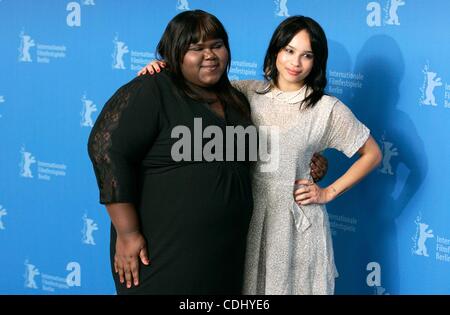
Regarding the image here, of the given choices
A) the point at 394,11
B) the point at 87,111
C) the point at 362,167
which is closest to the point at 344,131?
the point at 362,167

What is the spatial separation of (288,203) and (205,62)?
19.3 inches

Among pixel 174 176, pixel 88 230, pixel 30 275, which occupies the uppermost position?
pixel 174 176

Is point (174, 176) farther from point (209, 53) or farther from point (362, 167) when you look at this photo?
point (362, 167)

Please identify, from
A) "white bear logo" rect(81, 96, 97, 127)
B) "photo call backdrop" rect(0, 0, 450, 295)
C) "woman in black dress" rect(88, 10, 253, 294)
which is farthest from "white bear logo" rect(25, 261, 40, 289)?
"woman in black dress" rect(88, 10, 253, 294)

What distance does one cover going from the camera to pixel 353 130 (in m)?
2.19

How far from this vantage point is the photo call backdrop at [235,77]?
97.7 inches

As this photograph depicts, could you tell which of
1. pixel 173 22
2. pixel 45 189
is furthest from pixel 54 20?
pixel 173 22

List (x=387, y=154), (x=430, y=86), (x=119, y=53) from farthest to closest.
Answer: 1. (x=119, y=53)
2. (x=387, y=154)
3. (x=430, y=86)

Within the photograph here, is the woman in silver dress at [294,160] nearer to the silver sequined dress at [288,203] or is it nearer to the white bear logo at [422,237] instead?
the silver sequined dress at [288,203]

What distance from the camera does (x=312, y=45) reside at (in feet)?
6.85

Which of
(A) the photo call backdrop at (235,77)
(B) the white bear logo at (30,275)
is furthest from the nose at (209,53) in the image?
(B) the white bear logo at (30,275)

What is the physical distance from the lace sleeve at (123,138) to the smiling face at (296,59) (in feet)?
1.38

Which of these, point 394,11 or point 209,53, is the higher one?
point 394,11
